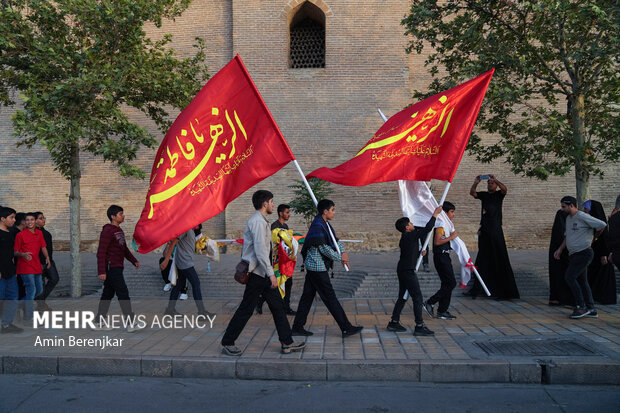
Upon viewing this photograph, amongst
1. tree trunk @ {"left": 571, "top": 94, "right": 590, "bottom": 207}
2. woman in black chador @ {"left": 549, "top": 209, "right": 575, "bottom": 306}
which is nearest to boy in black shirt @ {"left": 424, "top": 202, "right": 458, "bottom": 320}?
woman in black chador @ {"left": 549, "top": 209, "right": 575, "bottom": 306}

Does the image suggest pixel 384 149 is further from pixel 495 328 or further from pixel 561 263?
pixel 561 263

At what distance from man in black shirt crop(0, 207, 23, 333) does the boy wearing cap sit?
24.2 ft

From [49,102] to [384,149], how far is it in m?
6.07

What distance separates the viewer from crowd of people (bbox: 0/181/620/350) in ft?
19.1

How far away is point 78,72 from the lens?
403 inches

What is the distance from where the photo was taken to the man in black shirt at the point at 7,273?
698cm

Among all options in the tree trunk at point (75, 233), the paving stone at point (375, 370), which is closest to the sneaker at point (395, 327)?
the paving stone at point (375, 370)

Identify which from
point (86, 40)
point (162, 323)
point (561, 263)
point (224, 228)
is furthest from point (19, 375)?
point (224, 228)

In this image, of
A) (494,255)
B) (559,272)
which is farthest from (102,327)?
(559,272)

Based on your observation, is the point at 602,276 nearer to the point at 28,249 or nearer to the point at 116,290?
the point at 116,290

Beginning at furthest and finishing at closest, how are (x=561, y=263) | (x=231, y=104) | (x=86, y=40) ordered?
1. (x=86, y=40)
2. (x=561, y=263)
3. (x=231, y=104)

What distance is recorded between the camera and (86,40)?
33.7 feet
